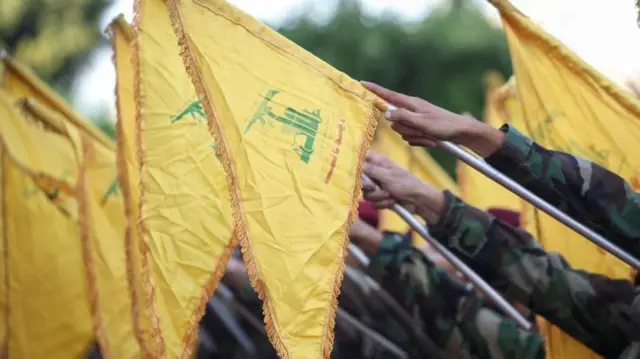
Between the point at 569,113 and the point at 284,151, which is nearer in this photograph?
the point at 284,151

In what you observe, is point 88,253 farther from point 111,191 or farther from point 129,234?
point 129,234

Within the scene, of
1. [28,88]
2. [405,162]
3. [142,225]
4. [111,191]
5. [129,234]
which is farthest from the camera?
[405,162]

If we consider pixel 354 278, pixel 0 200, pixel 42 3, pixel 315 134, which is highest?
pixel 315 134

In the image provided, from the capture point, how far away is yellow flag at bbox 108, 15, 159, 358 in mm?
3555

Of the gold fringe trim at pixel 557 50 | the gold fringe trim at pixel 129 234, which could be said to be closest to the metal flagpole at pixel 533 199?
the gold fringe trim at pixel 557 50

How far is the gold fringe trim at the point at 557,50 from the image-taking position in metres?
3.41

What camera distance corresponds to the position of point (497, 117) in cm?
596

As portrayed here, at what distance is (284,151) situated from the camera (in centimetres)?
295

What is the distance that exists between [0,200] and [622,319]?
10.1ft

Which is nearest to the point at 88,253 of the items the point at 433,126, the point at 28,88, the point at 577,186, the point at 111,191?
the point at 111,191

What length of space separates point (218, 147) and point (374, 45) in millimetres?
13697

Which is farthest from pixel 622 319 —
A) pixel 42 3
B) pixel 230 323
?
pixel 42 3

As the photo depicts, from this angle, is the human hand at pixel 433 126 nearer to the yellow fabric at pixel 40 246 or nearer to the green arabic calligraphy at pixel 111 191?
the green arabic calligraphy at pixel 111 191

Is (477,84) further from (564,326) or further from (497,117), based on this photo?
(564,326)
